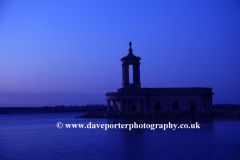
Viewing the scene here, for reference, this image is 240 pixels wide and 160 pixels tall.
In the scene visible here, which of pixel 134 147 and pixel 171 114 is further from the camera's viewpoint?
pixel 171 114

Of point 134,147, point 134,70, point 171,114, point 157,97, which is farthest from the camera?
point 134,70

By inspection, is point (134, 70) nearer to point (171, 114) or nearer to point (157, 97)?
point (157, 97)

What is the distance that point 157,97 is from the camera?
213 feet

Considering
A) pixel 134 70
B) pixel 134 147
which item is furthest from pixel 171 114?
pixel 134 147

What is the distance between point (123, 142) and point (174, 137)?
5.00m

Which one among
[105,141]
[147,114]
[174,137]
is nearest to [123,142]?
[105,141]

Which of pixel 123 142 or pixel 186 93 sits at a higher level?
pixel 186 93

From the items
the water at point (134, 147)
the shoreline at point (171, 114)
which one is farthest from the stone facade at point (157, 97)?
the water at point (134, 147)

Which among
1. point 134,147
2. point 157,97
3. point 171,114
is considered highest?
point 157,97

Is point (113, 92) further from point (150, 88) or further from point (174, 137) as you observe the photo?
point (174, 137)

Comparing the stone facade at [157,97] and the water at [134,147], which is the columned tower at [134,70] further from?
the water at [134,147]

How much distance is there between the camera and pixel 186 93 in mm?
64000

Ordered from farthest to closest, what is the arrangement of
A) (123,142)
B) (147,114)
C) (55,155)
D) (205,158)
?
(147,114) → (123,142) → (55,155) → (205,158)

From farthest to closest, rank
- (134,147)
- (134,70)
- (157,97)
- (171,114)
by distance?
(134,70) < (157,97) < (171,114) < (134,147)
